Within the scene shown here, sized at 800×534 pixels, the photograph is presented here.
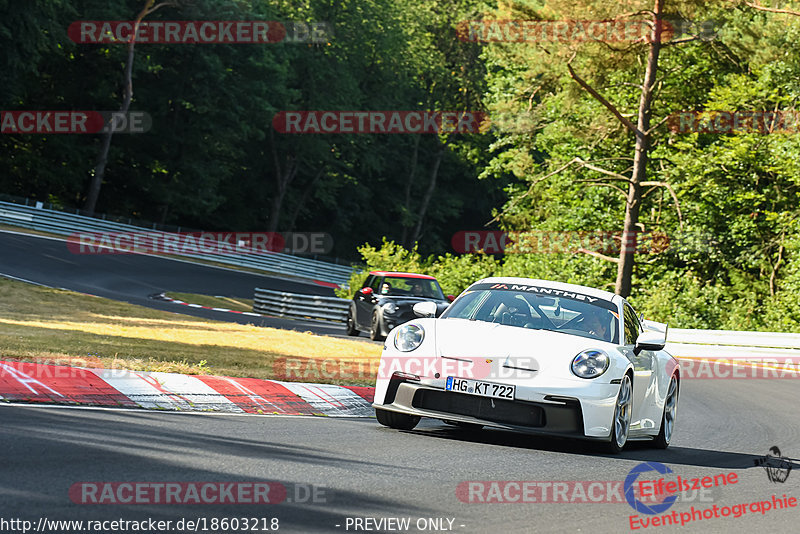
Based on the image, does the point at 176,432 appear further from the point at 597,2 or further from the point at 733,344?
the point at 597,2

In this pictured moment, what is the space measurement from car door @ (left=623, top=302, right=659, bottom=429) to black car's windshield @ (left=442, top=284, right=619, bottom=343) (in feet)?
0.77

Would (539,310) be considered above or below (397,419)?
above

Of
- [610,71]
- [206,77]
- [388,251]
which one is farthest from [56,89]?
[610,71]

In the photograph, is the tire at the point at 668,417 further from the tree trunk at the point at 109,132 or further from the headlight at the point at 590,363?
the tree trunk at the point at 109,132

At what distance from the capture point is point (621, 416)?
367 inches

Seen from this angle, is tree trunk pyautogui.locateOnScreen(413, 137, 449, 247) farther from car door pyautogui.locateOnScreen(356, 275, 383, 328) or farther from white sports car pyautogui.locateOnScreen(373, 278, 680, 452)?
white sports car pyautogui.locateOnScreen(373, 278, 680, 452)

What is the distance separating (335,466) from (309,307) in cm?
2804

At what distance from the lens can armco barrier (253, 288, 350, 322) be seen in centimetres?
3497

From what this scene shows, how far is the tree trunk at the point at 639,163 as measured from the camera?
33.8 meters

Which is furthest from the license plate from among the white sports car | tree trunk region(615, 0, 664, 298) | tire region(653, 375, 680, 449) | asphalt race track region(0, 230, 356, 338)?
tree trunk region(615, 0, 664, 298)

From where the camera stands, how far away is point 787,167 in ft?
111

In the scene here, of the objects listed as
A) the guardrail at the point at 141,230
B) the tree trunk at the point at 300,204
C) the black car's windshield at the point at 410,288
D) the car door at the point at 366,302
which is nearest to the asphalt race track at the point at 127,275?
the car door at the point at 366,302

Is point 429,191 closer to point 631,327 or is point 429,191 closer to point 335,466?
point 631,327

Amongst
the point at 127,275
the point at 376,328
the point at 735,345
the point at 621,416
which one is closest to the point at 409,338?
the point at 621,416
